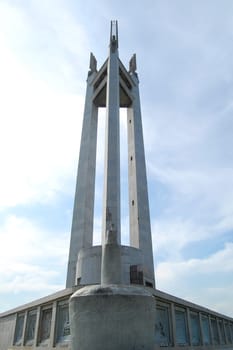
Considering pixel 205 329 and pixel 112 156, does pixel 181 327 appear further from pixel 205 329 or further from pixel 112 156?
pixel 112 156

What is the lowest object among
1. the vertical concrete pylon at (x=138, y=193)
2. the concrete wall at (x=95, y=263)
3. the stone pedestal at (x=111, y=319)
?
the stone pedestal at (x=111, y=319)

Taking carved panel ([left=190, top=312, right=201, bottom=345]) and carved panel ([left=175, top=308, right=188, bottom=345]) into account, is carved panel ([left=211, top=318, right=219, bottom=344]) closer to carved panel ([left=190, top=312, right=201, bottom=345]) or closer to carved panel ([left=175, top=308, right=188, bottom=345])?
carved panel ([left=190, top=312, right=201, bottom=345])

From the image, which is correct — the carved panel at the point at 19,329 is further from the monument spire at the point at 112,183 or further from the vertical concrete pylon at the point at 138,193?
the vertical concrete pylon at the point at 138,193

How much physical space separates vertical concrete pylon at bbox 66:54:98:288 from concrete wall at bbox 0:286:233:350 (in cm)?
533

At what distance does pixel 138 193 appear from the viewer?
29.6 m

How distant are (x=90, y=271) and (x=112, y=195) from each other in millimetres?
6972

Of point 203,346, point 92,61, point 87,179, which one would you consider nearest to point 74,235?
point 87,179

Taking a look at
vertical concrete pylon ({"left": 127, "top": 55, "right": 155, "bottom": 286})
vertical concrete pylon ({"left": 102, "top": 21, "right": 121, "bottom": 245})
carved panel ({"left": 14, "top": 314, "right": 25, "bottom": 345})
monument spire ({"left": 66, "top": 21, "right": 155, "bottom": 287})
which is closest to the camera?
carved panel ({"left": 14, "top": 314, "right": 25, "bottom": 345})

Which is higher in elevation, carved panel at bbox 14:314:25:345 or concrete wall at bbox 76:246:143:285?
concrete wall at bbox 76:246:143:285

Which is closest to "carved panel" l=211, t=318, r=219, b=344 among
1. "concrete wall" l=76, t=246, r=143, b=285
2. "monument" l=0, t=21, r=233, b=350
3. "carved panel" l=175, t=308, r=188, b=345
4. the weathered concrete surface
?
"monument" l=0, t=21, r=233, b=350

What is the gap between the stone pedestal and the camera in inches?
324

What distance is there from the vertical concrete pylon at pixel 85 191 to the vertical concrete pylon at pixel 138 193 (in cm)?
419

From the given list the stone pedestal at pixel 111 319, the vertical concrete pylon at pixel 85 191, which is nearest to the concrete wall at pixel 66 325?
the vertical concrete pylon at pixel 85 191

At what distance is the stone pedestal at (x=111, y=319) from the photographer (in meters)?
8.23
